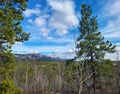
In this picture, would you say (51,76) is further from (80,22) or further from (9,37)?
(9,37)

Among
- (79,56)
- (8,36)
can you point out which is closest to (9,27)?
(8,36)

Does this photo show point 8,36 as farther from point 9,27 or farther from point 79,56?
point 79,56

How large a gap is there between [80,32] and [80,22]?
1504 millimetres

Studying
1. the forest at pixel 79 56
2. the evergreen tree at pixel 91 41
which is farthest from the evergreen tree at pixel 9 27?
the evergreen tree at pixel 91 41

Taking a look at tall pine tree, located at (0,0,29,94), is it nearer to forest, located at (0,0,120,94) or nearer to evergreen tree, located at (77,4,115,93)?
forest, located at (0,0,120,94)

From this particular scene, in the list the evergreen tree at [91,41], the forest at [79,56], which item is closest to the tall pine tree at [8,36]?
the forest at [79,56]

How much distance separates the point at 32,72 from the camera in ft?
306

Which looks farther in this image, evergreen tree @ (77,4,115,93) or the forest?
evergreen tree @ (77,4,115,93)

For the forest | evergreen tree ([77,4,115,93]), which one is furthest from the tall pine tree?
evergreen tree ([77,4,115,93])

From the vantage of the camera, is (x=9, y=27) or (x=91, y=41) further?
(x=91, y=41)

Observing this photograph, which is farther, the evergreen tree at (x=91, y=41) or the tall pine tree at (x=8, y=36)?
the evergreen tree at (x=91, y=41)

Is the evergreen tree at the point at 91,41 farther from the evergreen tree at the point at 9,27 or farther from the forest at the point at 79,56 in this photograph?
the evergreen tree at the point at 9,27

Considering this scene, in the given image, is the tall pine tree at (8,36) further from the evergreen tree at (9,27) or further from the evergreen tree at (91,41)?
the evergreen tree at (91,41)

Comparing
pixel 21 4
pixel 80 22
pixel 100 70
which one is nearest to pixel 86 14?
pixel 80 22
